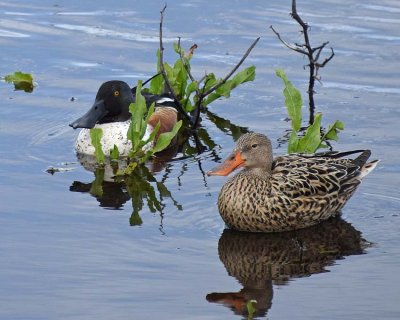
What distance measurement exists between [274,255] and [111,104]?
351cm

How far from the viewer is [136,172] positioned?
1145 cm

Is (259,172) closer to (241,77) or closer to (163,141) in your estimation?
(163,141)

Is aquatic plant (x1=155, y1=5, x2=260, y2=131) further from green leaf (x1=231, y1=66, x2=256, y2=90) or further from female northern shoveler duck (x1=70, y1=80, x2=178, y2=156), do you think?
female northern shoveler duck (x1=70, y1=80, x2=178, y2=156)

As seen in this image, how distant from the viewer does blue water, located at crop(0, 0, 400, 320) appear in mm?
8422

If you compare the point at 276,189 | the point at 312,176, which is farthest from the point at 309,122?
the point at 276,189

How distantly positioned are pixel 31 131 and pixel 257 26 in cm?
420

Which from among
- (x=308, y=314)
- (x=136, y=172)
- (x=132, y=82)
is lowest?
(x=308, y=314)

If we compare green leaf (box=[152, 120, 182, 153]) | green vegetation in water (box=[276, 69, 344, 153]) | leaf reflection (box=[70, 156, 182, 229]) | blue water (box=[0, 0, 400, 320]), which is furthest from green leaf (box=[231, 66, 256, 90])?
leaf reflection (box=[70, 156, 182, 229])

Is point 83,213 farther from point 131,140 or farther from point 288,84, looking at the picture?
point 288,84

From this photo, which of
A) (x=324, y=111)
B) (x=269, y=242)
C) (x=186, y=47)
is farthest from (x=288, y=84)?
(x=186, y=47)

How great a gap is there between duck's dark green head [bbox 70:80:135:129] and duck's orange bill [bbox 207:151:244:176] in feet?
7.71

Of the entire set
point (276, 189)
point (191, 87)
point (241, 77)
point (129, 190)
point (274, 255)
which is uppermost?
point (241, 77)

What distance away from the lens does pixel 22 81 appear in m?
13.5

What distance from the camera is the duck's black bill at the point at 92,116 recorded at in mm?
11906
